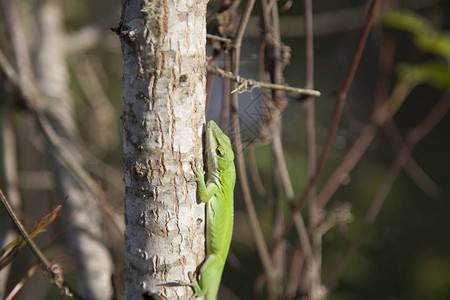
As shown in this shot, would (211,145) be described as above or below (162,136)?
below

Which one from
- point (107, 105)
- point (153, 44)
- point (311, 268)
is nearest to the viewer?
point (153, 44)

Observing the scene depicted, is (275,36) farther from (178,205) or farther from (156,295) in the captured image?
(156,295)

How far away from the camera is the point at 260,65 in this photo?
1.71m

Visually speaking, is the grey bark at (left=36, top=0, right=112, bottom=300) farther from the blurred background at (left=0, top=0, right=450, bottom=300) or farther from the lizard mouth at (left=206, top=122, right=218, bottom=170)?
the lizard mouth at (left=206, top=122, right=218, bottom=170)

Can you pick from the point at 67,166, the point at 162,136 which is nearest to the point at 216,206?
the point at 162,136

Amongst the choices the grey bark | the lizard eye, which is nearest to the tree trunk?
the lizard eye

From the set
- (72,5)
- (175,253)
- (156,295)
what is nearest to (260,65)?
(175,253)

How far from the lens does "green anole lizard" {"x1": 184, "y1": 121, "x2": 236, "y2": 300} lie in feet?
4.61

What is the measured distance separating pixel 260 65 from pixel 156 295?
107 centimetres

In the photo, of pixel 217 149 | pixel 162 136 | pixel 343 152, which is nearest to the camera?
pixel 162 136

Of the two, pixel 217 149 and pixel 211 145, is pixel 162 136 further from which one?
pixel 217 149

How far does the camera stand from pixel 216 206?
165 cm

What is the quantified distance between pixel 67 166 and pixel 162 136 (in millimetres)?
1383

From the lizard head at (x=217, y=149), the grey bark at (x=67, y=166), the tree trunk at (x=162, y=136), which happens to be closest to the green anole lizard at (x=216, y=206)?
the lizard head at (x=217, y=149)
